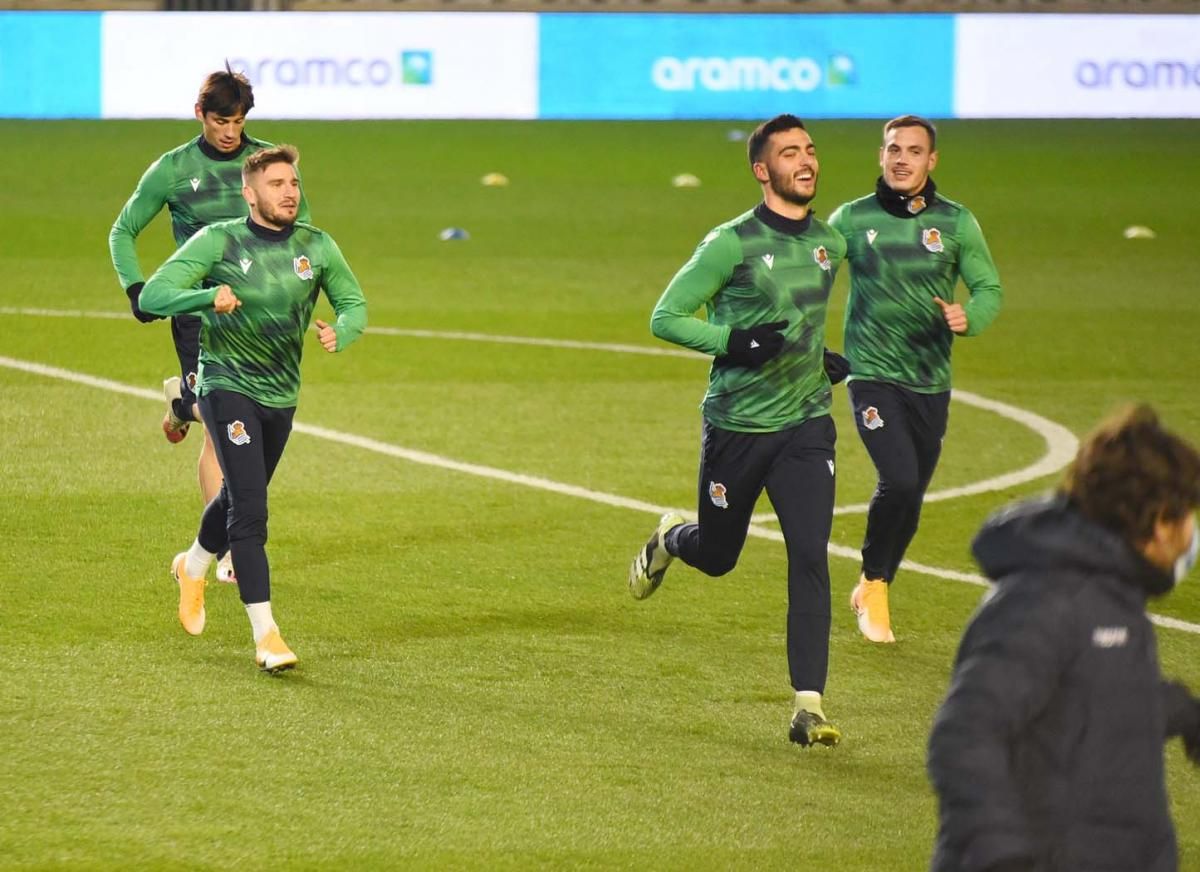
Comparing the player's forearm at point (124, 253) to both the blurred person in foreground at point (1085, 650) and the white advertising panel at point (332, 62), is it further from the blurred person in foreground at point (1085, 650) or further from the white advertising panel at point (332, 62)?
the white advertising panel at point (332, 62)

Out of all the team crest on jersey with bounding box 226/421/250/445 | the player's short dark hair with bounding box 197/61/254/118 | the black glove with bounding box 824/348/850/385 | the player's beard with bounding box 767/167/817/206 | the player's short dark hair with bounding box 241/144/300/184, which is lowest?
the team crest on jersey with bounding box 226/421/250/445

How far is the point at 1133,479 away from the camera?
360cm

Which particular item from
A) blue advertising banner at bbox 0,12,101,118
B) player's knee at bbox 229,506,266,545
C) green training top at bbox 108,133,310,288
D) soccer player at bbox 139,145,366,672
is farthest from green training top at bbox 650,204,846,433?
blue advertising banner at bbox 0,12,101,118

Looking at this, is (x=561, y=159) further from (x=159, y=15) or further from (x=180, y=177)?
(x=180, y=177)

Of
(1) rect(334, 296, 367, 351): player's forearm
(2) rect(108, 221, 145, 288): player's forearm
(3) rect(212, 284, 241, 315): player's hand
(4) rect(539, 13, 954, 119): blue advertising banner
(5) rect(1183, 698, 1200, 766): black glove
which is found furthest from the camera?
(4) rect(539, 13, 954, 119): blue advertising banner

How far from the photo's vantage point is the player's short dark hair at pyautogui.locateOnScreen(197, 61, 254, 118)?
841 cm

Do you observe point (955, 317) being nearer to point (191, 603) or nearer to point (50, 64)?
point (191, 603)

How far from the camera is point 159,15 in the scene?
27500 mm

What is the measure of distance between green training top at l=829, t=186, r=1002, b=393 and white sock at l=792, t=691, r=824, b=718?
5.26 feet

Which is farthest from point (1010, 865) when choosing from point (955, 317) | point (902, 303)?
point (902, 303)

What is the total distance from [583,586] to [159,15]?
2045 centimetres

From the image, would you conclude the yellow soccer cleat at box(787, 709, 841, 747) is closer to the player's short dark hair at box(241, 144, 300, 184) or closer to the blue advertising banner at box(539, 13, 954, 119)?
the player's short dark hair at box(241, 144, 300, 184)

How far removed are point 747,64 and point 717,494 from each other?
74.9 ft

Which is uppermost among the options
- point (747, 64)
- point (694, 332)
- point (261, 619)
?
point (747, 64)
